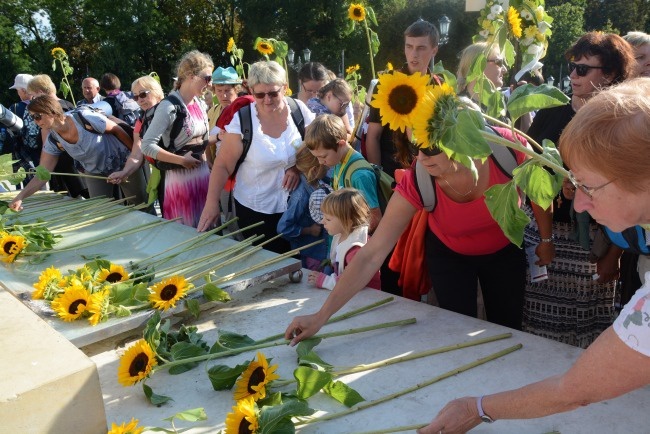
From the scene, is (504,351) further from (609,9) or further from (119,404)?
(609,9)

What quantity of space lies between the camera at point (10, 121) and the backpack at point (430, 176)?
515cm

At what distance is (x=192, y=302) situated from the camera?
189 cm

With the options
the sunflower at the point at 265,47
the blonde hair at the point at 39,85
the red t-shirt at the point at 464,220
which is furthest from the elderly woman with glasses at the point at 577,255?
the blonde hair at the point at 39,85

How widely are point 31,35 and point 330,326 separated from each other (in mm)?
31580

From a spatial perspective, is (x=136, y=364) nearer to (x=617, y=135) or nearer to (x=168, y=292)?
(x=168, y=292)

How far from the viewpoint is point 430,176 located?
6.19ft

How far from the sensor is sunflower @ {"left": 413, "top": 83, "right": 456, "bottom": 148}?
1113 millimetres

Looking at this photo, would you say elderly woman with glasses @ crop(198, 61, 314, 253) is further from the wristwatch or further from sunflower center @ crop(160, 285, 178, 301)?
the wristwatch

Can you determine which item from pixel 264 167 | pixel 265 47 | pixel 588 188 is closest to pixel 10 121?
pixel 265 47

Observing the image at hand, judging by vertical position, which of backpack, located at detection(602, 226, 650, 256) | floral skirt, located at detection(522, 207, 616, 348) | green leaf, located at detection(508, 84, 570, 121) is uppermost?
green leaf, located at detection(508, 84, 570, 121)

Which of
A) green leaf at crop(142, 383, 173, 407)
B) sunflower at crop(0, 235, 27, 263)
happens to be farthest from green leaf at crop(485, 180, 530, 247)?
sunflower at crop(0, 235, 27, 263)

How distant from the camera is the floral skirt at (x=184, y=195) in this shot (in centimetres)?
347

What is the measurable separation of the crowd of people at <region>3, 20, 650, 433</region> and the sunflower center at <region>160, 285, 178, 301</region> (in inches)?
18.7

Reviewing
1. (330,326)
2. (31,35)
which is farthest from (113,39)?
(330,326)
